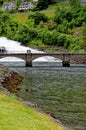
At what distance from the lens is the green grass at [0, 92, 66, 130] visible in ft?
114

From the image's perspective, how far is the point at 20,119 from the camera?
124ft

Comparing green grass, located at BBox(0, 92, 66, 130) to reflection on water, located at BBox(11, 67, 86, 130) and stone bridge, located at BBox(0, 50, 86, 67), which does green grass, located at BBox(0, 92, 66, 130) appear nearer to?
reflection on water, located at BBox(11, 67, 86, 130)

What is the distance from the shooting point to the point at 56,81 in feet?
330

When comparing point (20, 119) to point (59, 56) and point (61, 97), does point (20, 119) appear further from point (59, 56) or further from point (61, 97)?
point (59, 56)

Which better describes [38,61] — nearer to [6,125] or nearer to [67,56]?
[67,56]

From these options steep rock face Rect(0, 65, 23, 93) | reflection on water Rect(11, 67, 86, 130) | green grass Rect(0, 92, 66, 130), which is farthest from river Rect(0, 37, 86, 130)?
green grass Rect(0, 92, 66, 130)

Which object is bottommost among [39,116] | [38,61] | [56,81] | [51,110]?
[38,61]

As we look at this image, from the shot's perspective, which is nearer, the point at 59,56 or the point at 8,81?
the point at 8,81

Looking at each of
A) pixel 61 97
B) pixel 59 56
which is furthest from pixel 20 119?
pixel 59 56

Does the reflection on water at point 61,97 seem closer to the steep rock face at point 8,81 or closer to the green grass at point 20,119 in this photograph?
the steep rock face at point 8,81

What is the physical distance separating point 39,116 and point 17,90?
38220mm

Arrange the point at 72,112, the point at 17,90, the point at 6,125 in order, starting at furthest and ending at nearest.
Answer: the point at 17,90 < the point at 72,112 < the point at 6,125

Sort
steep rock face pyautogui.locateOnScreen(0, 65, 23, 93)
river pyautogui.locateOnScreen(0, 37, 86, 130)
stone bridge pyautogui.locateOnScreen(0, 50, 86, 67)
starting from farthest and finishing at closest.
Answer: stone bridge pyautogui.locateOnScreen(0, 50, 86, 67)
steep rock face pyautogui.locateOnScreen(0, 65, 23, 93)
river pyautogui.locateOnScreen(0, 37, 86, 130)

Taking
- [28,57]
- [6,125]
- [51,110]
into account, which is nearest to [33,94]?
[51,110]
